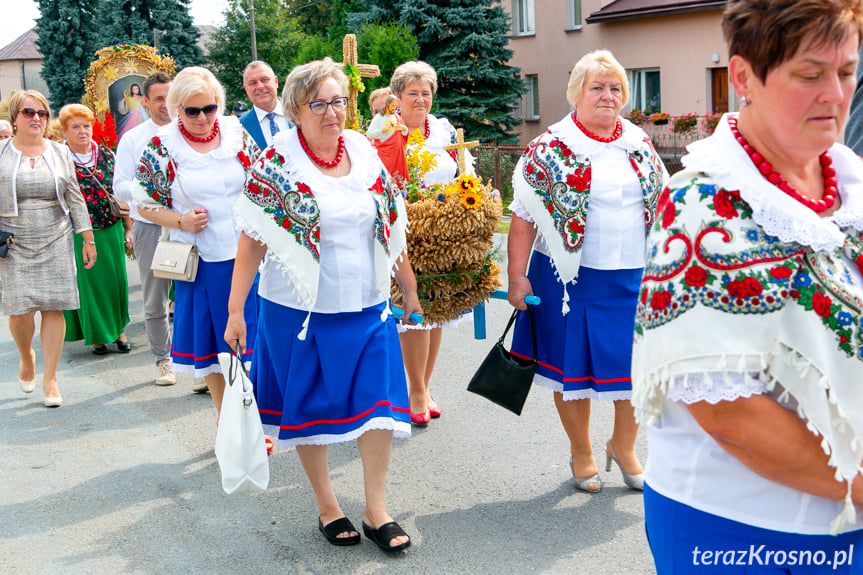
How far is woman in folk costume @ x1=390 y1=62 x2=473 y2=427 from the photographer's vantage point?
573 cm

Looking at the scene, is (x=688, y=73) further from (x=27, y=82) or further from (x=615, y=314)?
(x=27, y=82)

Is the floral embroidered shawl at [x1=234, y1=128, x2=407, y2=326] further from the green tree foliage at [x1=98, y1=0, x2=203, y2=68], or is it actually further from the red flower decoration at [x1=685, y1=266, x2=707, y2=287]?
the green tree foliage at [x1=98, y1=0, x2=203, y2=68]

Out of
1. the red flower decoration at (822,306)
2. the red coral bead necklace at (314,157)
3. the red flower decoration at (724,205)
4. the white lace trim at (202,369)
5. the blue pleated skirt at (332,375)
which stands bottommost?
the white lace trim at (202,369)

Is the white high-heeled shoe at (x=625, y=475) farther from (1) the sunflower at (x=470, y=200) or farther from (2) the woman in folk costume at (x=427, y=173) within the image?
(1) the sunflower at (x=470, y=200)

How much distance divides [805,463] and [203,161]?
4.10m

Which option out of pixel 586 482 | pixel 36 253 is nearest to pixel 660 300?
pixel 586 482

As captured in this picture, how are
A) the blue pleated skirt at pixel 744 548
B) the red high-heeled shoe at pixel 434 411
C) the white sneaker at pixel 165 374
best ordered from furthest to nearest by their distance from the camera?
the white sneaker at pixel 165 374, the red high-heeled shoe at pixel 434 411, the blue pleated skirt at pixel 744 548

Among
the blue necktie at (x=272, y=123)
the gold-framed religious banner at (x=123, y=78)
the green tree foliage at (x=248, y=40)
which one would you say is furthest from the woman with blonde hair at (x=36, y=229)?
the green tree foliage at (x=248, y=40)

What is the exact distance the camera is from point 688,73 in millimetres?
24938

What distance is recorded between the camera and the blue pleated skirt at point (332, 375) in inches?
157

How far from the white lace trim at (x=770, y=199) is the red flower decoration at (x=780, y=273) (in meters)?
0.05

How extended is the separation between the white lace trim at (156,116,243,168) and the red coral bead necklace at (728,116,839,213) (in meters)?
3.76

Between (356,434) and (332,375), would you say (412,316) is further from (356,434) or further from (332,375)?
(356,434)

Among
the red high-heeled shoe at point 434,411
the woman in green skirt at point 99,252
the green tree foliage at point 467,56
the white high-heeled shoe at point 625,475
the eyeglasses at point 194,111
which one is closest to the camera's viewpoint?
the white high-heeled shoe at point 625,475
